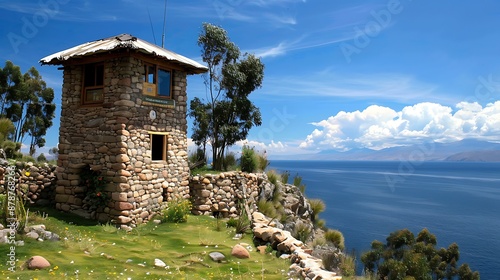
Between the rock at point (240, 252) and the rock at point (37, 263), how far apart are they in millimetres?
4738

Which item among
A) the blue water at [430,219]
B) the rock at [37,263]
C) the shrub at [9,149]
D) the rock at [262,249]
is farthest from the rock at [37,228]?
the blue water at [430,219]

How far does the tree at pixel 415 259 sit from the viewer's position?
76.1 ft

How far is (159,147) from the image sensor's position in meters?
14.9

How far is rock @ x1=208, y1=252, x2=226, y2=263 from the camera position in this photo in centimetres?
947

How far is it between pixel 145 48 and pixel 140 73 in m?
1.07

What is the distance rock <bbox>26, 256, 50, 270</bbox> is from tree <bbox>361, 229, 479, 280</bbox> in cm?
2142

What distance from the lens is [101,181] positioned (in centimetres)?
1265

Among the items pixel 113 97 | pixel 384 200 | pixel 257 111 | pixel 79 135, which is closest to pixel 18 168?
pixel 79 135

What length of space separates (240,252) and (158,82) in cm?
759

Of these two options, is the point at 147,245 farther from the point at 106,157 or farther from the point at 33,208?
the point at 33,208

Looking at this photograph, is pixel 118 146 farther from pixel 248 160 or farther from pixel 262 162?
pixel 262 162

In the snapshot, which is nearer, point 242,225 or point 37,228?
point 37,228

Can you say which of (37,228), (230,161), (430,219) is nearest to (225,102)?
(230,161)

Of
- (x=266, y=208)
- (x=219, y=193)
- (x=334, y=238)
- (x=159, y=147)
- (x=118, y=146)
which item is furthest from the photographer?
(x=334, y=238)
